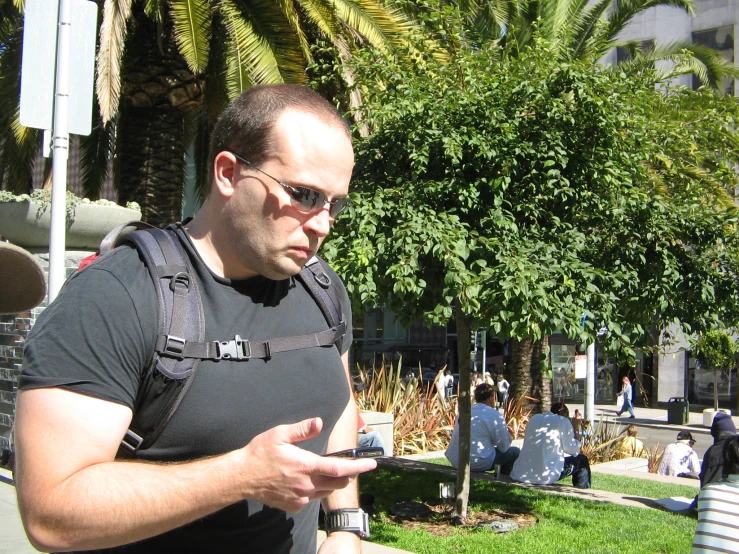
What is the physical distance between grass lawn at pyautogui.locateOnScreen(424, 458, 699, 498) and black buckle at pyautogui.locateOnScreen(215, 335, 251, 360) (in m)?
9.48

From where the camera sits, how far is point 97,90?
8000mm

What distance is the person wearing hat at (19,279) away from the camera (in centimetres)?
219

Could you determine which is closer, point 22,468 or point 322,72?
point 22,468

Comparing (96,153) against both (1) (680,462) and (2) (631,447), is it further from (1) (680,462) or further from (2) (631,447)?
(2) (631,447)

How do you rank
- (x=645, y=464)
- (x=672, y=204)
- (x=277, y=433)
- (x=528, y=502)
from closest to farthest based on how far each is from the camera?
(x=277, y=433)
(x=672, y=204)
(x=528, y=502)
(x=645, y=464)

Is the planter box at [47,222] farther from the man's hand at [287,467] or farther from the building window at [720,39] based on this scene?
the building window at [720,39]

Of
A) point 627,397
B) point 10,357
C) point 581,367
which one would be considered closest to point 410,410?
point 581,367

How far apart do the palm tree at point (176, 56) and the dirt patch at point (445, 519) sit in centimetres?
467

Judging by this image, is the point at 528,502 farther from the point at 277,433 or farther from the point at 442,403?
the point at 277,433

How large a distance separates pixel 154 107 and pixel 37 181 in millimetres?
8944

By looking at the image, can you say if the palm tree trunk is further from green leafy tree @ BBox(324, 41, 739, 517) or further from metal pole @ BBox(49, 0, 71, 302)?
metal pole @ BBox(49, 0, 71, 302)

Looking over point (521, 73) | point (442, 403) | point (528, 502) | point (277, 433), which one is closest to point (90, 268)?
point (277, 433)

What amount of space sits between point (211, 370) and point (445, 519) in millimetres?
6675

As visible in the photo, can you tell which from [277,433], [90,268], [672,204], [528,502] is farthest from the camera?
[528,502]
